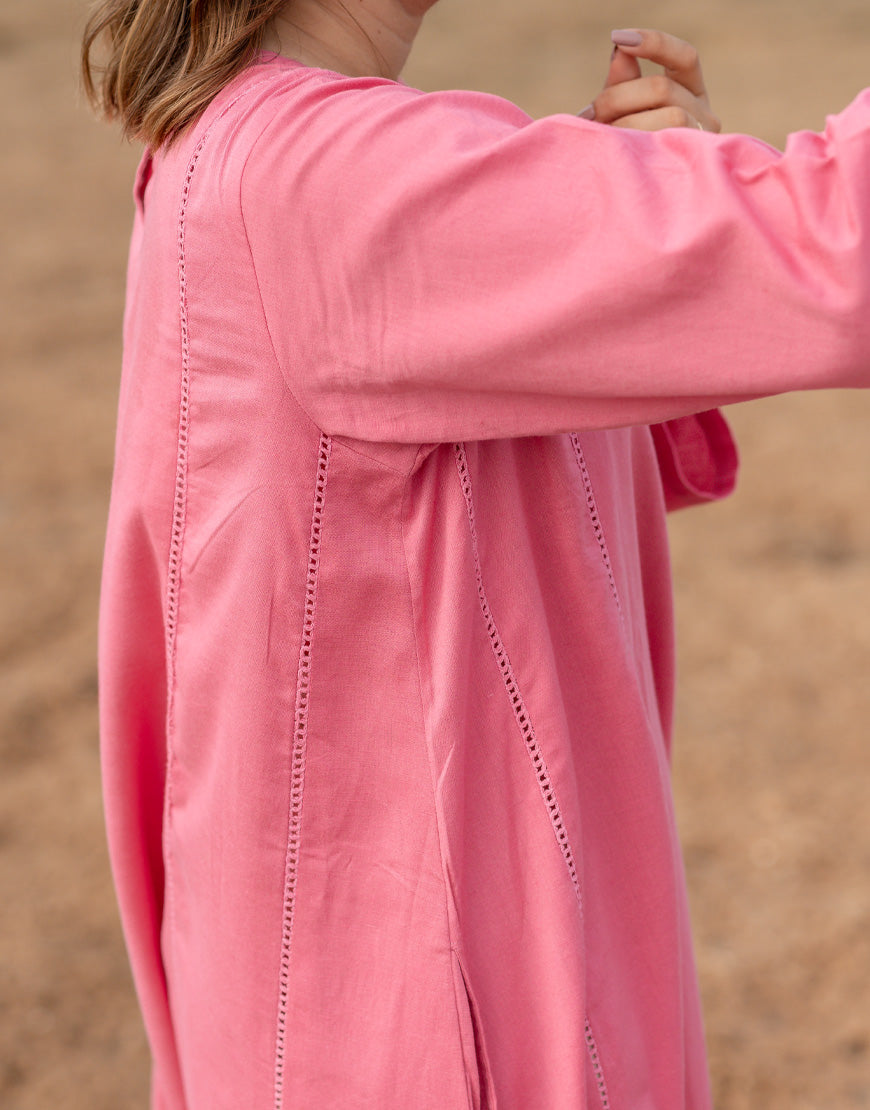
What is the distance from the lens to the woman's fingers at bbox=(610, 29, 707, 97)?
3.49ft

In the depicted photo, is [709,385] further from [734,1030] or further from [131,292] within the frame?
[734,1030]

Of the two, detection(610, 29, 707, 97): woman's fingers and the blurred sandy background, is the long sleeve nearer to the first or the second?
detection(610, 29, 707, 97): woman's fingers

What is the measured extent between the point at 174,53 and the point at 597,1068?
0.89 meters

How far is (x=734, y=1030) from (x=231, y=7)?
2.19m

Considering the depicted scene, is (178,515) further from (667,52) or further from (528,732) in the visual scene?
(667,52)

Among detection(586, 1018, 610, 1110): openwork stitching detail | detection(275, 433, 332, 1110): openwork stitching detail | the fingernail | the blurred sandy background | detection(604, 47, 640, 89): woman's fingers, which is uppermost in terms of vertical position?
the fingernail

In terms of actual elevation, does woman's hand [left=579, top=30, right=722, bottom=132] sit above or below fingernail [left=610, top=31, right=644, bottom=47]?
below

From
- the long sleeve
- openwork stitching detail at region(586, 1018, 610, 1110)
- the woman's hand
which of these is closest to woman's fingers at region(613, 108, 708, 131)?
the woman's hand

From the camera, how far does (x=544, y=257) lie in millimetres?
833

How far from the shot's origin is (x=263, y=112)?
3.00 ft

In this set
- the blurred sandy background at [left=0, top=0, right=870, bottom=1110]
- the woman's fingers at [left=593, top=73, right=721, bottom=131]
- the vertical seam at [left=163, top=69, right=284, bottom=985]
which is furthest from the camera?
the blurred sandy background at [left=0, top=0, right=870, bottom=1110]

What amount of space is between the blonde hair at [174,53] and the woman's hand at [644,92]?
0.88 feet

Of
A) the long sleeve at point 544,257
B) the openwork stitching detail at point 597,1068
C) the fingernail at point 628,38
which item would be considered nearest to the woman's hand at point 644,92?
the fingernail at point 628,38

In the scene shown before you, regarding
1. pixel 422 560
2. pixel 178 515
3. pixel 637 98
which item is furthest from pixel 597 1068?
pixel 637 98
